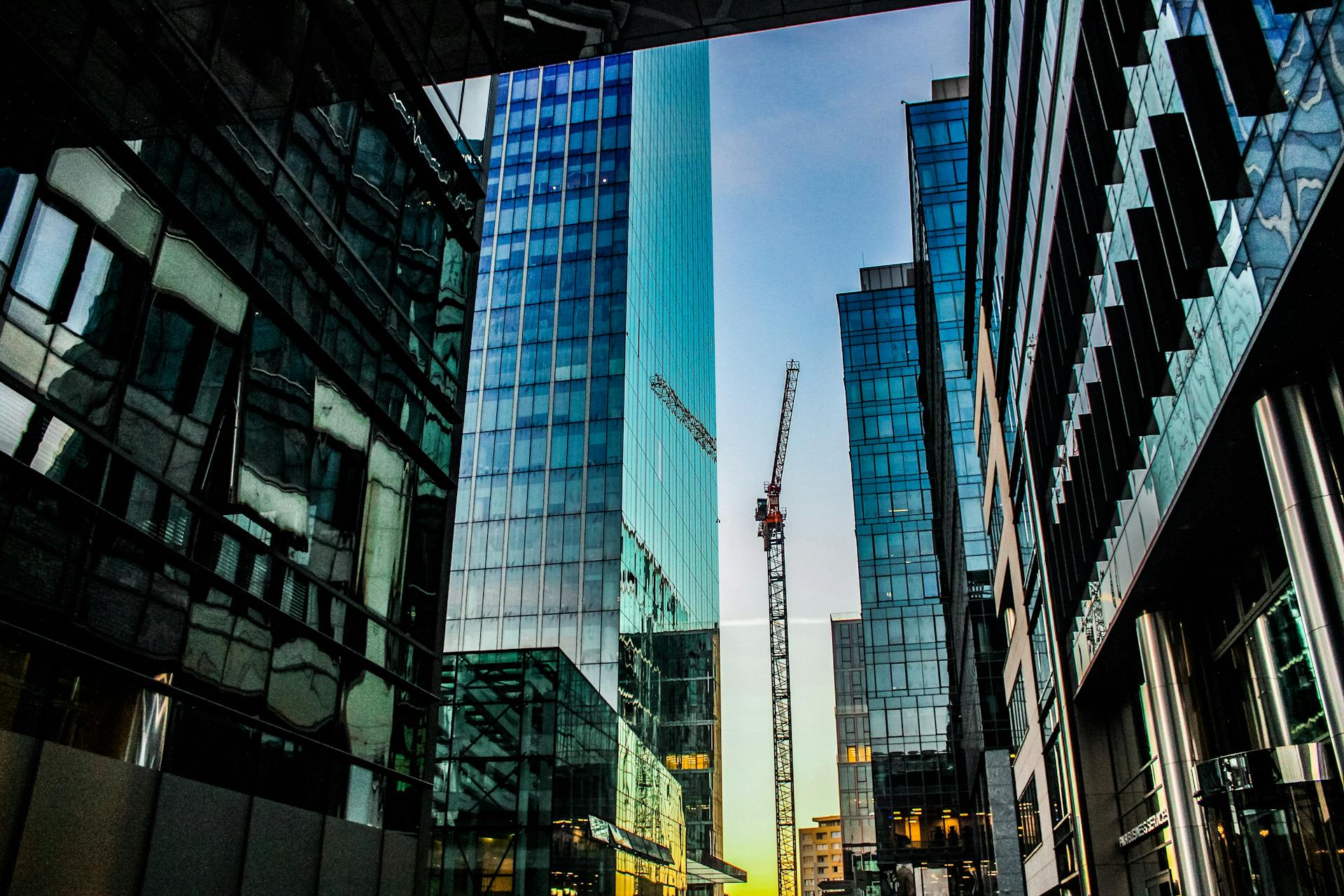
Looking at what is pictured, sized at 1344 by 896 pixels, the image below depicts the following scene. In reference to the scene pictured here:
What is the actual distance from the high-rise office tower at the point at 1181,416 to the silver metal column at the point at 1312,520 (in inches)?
1.5

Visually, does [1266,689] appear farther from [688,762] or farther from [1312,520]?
[688,762]

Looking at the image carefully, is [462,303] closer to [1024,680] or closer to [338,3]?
[338,3]

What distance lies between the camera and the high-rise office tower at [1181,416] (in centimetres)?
1599

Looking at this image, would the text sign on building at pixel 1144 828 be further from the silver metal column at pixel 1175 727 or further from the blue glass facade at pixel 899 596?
the blue glass facade at pixel 899 596

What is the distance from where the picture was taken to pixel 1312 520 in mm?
16578

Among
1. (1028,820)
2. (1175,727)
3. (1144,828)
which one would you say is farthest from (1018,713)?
(1175,727)

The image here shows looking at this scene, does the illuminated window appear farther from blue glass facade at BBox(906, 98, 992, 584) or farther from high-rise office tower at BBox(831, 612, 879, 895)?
high-rise office tower at BBox(831, 612, 879, 895)

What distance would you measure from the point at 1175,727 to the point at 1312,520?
13.2 m

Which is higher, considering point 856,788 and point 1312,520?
point 856,788

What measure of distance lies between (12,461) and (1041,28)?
3032cm

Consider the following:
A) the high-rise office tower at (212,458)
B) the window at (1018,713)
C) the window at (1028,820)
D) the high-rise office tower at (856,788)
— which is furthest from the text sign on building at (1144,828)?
the high-rise office tower at (856,788)

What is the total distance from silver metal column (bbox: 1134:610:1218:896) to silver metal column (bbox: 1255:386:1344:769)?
11.3 m

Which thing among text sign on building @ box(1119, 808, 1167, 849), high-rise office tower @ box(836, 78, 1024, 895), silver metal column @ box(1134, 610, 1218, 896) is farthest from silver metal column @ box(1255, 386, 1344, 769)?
high-rise office tower @ box(836, 78, 1024, 895)

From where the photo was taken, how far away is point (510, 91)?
82.6 m
